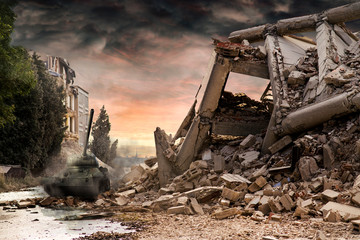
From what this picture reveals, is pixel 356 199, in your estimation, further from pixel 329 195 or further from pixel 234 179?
pixel 234 179

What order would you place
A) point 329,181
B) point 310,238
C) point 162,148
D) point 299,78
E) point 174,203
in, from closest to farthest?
point 310,238
point 329,181
point 174,203
point 299,78
point 162,148

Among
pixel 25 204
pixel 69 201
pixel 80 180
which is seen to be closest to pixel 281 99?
pixel 80 180

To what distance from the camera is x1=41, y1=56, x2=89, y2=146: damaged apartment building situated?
24359 millimetres

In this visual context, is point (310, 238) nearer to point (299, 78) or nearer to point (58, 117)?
point (299, 78)

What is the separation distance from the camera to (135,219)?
6652 mm

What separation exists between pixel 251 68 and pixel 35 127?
11.0 meters

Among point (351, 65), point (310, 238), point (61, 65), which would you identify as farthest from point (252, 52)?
point (61, 65)

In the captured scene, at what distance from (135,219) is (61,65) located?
2102 cm

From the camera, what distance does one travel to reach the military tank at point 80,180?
9.30 metres

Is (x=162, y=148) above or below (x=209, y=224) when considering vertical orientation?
above

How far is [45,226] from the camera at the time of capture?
20.4ft

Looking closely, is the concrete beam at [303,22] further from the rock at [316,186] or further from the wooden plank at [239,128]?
the rock at [316,186]

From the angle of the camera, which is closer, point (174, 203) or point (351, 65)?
point (174, 203)

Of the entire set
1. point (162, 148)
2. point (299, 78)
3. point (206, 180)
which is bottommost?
point (206, 180)
